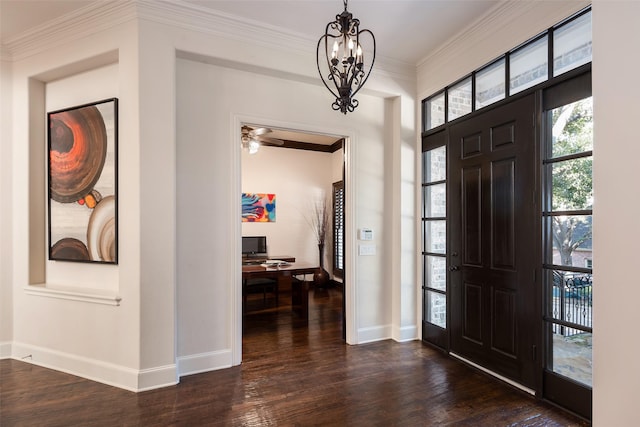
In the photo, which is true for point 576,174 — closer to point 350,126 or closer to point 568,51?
point 568,51

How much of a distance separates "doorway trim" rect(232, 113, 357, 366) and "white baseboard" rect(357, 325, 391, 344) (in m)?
0.09

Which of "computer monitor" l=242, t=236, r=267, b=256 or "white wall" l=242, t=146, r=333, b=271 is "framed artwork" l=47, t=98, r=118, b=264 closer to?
"computer monitor" l=242, t=236, r=267, b=256

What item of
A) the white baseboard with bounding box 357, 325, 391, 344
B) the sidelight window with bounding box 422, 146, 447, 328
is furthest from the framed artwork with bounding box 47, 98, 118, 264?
the sidelight window with bounding box 422, 146, 447, 328

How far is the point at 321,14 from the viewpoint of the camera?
117 inches

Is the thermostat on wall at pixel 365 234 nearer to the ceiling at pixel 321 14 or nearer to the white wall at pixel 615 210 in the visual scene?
the ceiling at pixel 321 14

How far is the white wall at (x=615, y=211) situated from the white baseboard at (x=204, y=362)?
2847 mm

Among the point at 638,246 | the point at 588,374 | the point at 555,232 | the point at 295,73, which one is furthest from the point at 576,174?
the point at 295,73

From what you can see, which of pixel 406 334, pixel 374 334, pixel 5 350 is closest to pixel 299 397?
pixel 374 334

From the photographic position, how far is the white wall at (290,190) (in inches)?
273

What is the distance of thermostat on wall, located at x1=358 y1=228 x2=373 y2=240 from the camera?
3.83 metres

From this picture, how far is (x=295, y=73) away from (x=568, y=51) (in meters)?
2.30

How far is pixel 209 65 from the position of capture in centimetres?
316

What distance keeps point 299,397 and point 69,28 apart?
12.6ft

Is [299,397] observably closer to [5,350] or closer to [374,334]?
[374,334]
